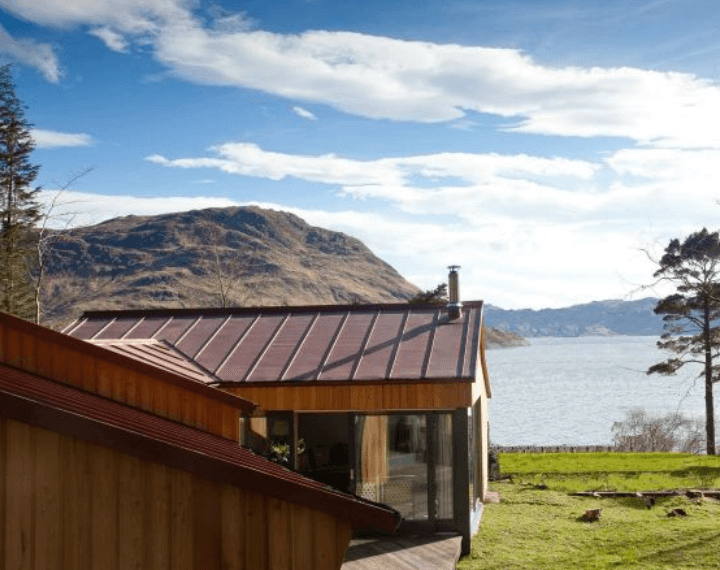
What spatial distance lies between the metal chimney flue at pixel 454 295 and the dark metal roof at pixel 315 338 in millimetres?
152

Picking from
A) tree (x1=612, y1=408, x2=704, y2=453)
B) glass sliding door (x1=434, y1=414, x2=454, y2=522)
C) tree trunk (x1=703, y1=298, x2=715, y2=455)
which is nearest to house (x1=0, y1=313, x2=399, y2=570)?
glass sliding door (x1=434, y1=414, x2=454, y2=522)

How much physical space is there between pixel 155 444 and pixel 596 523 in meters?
13.1

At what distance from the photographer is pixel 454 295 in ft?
57.9

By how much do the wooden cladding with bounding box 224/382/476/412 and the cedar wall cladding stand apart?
8025mm

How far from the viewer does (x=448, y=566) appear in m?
12.9

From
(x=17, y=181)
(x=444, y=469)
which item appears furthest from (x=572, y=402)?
(x=444, y=469)

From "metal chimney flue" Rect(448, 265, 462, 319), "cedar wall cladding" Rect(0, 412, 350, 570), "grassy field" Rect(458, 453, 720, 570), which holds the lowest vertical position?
"grassy field" Rect(458, 453, 720, 570)

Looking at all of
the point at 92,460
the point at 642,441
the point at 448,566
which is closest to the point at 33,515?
the point at 92,460

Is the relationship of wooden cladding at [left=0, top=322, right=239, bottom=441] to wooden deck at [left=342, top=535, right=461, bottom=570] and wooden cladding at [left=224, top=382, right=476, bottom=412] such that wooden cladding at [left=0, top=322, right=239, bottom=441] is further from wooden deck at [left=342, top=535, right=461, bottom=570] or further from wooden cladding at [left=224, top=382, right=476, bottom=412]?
wooden cladding at [left=224, top=382, right=476, bottom=412]

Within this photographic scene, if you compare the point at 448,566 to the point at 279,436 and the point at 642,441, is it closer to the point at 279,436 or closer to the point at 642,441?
the point at 279,436

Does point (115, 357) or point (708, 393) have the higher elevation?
point (115, 357)

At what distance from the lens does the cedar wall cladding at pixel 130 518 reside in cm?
646

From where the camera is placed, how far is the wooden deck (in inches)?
514

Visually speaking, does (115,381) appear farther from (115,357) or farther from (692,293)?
(692,293)
